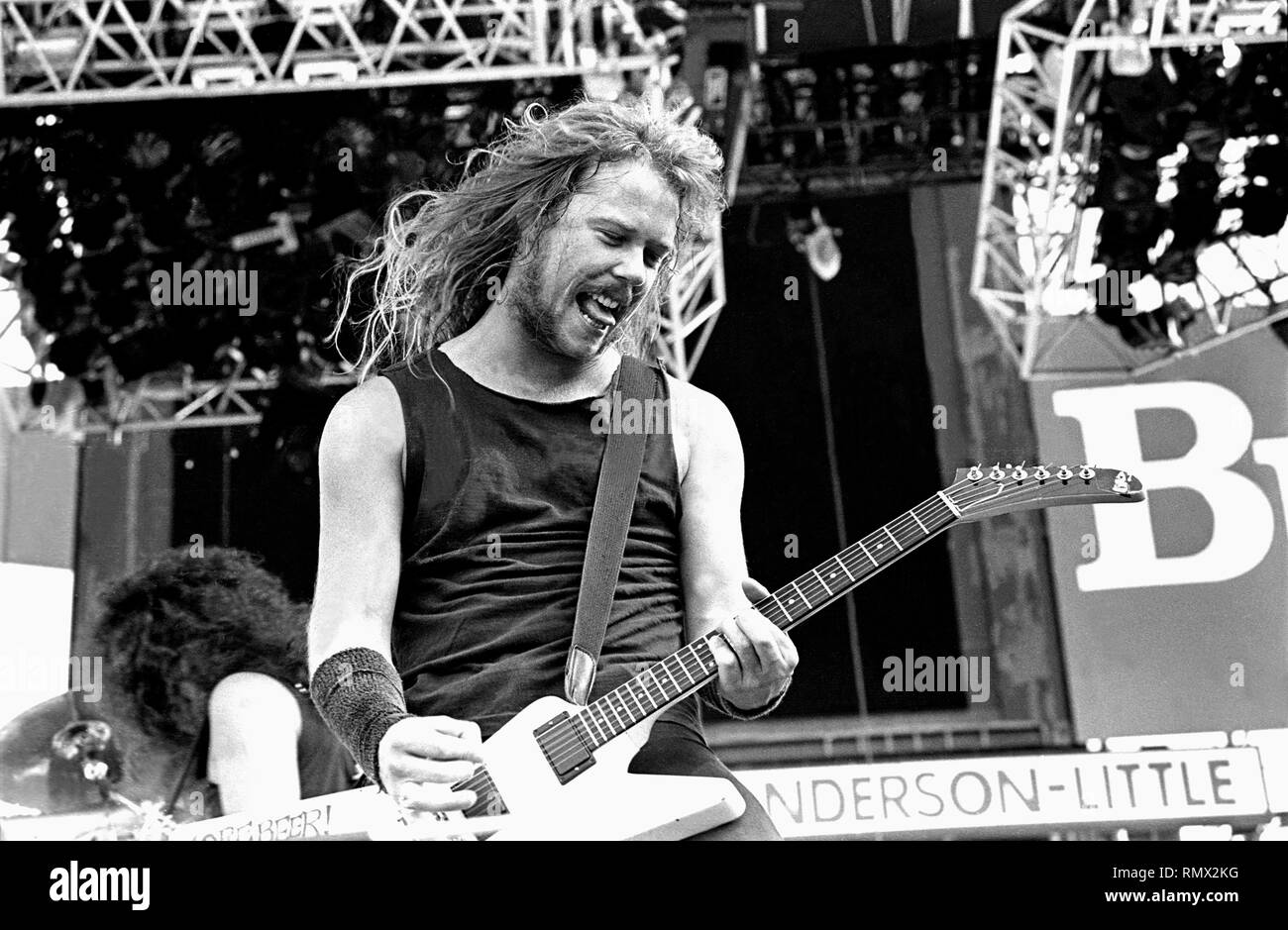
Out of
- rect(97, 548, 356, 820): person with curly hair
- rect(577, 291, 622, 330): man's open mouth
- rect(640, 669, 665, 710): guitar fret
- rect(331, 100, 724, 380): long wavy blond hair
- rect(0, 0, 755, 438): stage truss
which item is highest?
rect(0, 0, 755, 438): stage truss

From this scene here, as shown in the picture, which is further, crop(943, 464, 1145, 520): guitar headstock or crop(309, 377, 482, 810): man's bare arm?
crop(943, 464, 1145, 520): guitar headstock

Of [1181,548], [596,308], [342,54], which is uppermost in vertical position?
[342,54]

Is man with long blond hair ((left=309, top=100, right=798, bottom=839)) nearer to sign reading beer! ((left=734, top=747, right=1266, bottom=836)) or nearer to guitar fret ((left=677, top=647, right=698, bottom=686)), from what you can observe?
guitar fret ((left=677, top=647, right=698, bottom=686))

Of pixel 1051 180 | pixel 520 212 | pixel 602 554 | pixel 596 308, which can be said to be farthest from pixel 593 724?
pixel 1051 180

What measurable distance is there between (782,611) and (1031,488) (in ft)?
1.95

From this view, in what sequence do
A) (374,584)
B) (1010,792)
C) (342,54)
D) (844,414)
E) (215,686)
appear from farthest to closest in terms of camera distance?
(844,414) → (342,54) → (1010,792) → (215,686) → (374,584)

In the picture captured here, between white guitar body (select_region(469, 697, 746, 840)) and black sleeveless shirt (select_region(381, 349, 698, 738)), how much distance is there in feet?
0.14

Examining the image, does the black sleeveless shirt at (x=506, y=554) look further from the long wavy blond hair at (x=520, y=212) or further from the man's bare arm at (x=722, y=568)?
the long wavy blond hair at (x=520, y=212)

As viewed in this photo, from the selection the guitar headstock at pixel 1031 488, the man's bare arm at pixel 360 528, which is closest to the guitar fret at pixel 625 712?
the man's bare arm at pixel 360 528

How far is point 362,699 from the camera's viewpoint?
7.83 ft

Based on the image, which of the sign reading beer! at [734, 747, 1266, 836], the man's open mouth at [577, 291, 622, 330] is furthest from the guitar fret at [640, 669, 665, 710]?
the sign reading beer! at [734, 747, 1266, 836]

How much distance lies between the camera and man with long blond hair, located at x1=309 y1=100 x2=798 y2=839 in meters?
2.45

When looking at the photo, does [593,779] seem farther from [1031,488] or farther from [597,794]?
[1031,488]

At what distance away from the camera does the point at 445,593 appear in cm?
249
